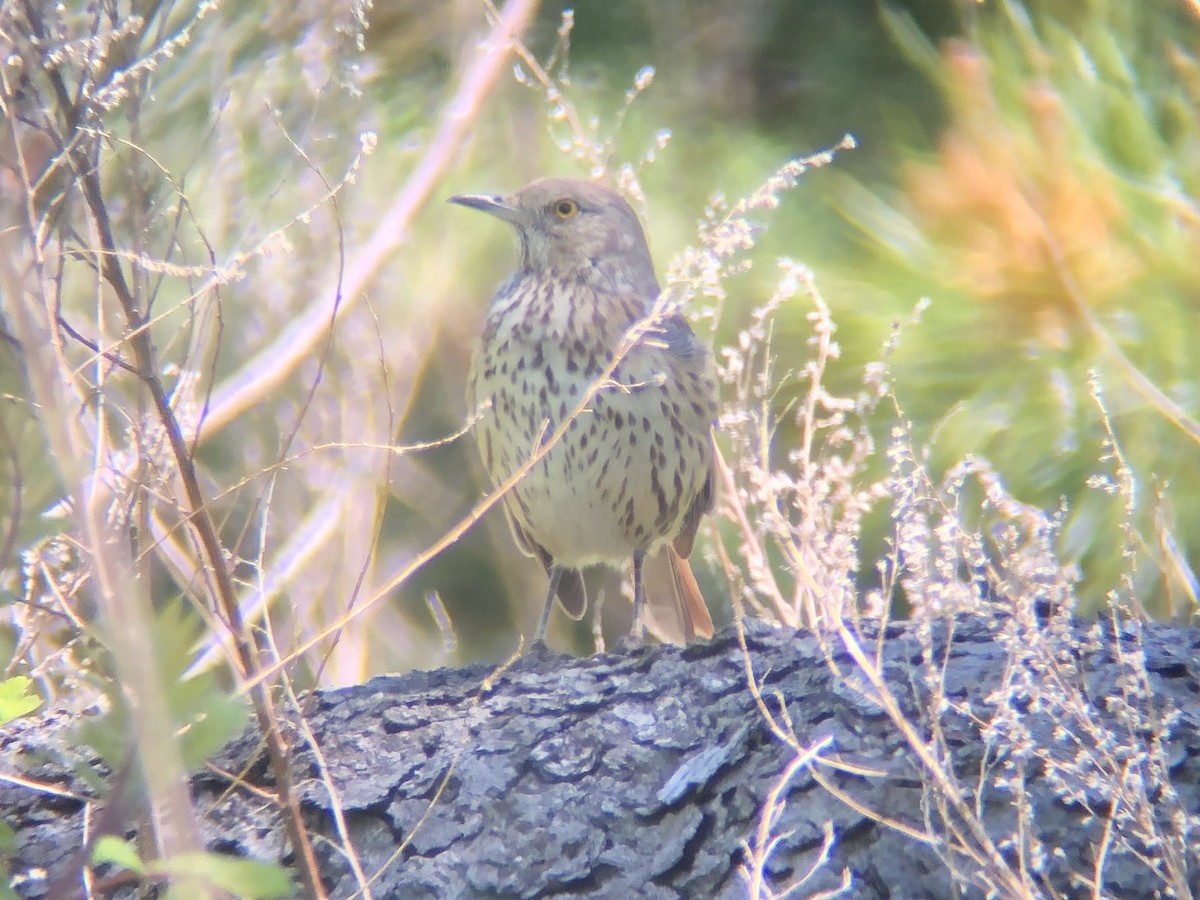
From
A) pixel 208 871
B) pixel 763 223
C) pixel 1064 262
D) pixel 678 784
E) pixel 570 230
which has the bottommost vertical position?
pixel 678 784

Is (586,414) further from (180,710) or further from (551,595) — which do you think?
(180,710)

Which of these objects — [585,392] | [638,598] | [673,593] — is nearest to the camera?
[585,392]

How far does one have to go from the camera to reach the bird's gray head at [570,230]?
3.28 m

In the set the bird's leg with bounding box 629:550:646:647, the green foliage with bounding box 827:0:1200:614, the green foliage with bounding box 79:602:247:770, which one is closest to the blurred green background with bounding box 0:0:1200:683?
the green foliage with bounding box 827:0:1200:614

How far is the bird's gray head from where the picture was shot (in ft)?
10.8

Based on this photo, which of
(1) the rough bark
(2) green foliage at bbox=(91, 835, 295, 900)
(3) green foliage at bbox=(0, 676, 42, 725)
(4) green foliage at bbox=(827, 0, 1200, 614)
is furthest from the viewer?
(4) green foliage at bbox=(827, 0, 1200, 614)

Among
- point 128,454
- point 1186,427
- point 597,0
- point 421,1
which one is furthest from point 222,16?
point 1186,427

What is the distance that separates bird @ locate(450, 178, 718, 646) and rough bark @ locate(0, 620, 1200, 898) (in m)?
0.75

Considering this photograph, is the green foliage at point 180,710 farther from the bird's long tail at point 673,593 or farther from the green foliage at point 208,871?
the bird's long tail at point 673,593

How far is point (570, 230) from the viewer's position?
3.32 metres

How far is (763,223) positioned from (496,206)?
0.65m

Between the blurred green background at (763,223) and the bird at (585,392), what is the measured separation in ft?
0.66

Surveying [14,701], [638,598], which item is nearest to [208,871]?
[14,701]

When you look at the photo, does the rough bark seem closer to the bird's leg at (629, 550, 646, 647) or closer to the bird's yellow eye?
the bird's leg at (629, 550, 646, 647)
